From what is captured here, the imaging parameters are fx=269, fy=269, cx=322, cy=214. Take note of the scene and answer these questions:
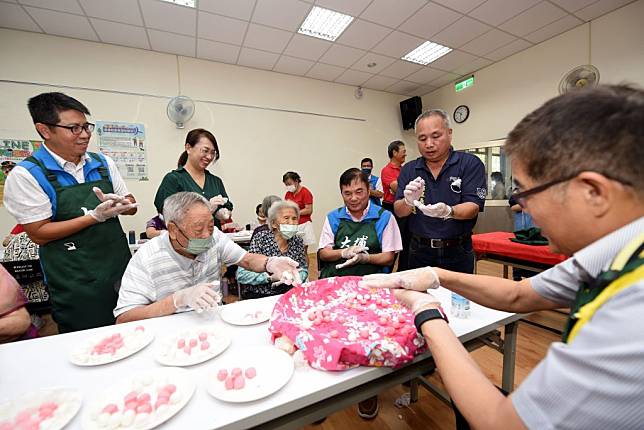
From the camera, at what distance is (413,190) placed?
1.75 meters

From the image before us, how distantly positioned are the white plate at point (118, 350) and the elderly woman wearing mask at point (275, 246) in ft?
2.82

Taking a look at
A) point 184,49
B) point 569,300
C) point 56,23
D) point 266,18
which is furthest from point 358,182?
point 56,23

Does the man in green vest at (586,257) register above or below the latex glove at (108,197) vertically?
below

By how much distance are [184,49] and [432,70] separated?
4.38 meters

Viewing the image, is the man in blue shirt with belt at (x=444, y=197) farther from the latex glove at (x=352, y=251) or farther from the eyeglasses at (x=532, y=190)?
the eyeglasses at (x=532, y=190)

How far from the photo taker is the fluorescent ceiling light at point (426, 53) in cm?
437

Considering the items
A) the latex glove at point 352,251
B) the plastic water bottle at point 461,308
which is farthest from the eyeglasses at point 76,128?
the plastic water bottle at point 461,308

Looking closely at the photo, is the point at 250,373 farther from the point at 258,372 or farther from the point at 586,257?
the point at 586,257

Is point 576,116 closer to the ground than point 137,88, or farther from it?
closer to the ground

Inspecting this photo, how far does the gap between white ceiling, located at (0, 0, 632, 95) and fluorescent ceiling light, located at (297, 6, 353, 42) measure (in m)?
0.10

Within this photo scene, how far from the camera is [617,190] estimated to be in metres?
0.50

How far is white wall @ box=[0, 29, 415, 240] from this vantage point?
3.61 m

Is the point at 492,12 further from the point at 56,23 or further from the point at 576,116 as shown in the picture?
the point at 56,23

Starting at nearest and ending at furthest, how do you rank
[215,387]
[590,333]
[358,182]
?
1. [590,333]
2. [215,387]
3. [358,182]
